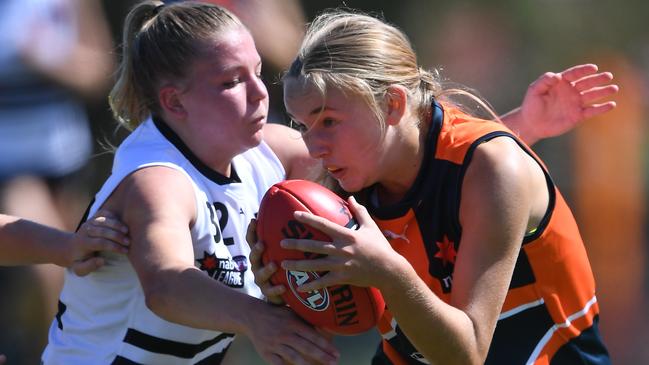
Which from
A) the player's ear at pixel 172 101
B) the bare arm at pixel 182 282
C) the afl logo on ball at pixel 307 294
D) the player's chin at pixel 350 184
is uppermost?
the player's chin at pixel 350 184

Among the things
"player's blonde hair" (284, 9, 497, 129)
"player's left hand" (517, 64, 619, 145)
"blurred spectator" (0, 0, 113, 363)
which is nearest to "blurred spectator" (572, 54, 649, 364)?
"player's left hand" (517, 64, 619, 145)

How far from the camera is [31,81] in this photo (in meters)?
4.91

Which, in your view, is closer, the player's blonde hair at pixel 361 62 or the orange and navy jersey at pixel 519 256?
the player's blonde hair at pixel 361 62

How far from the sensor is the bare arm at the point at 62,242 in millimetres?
2941

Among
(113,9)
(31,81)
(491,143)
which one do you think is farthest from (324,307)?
(113,9)

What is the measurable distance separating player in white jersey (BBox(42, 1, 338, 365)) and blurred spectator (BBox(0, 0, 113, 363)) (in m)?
1.50

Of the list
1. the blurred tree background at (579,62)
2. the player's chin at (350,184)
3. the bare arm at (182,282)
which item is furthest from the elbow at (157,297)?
the blurred tree background at (579,62)

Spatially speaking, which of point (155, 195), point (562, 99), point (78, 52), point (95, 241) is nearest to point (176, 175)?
point (155, 195)

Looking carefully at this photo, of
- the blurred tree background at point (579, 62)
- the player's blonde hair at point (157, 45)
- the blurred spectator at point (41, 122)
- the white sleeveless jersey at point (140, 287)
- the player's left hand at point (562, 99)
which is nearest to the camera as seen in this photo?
the white sleeveless jersey at point (140, 287)

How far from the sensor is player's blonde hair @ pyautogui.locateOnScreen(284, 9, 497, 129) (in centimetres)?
279

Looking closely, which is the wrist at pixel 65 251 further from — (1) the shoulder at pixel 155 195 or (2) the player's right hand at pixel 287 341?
(2) the player's right hand at pixel 287 341

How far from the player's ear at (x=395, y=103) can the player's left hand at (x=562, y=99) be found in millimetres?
853

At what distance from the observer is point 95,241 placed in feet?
9.70

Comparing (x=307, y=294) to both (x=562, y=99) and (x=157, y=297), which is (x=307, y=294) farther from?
(x=562, y=99)
